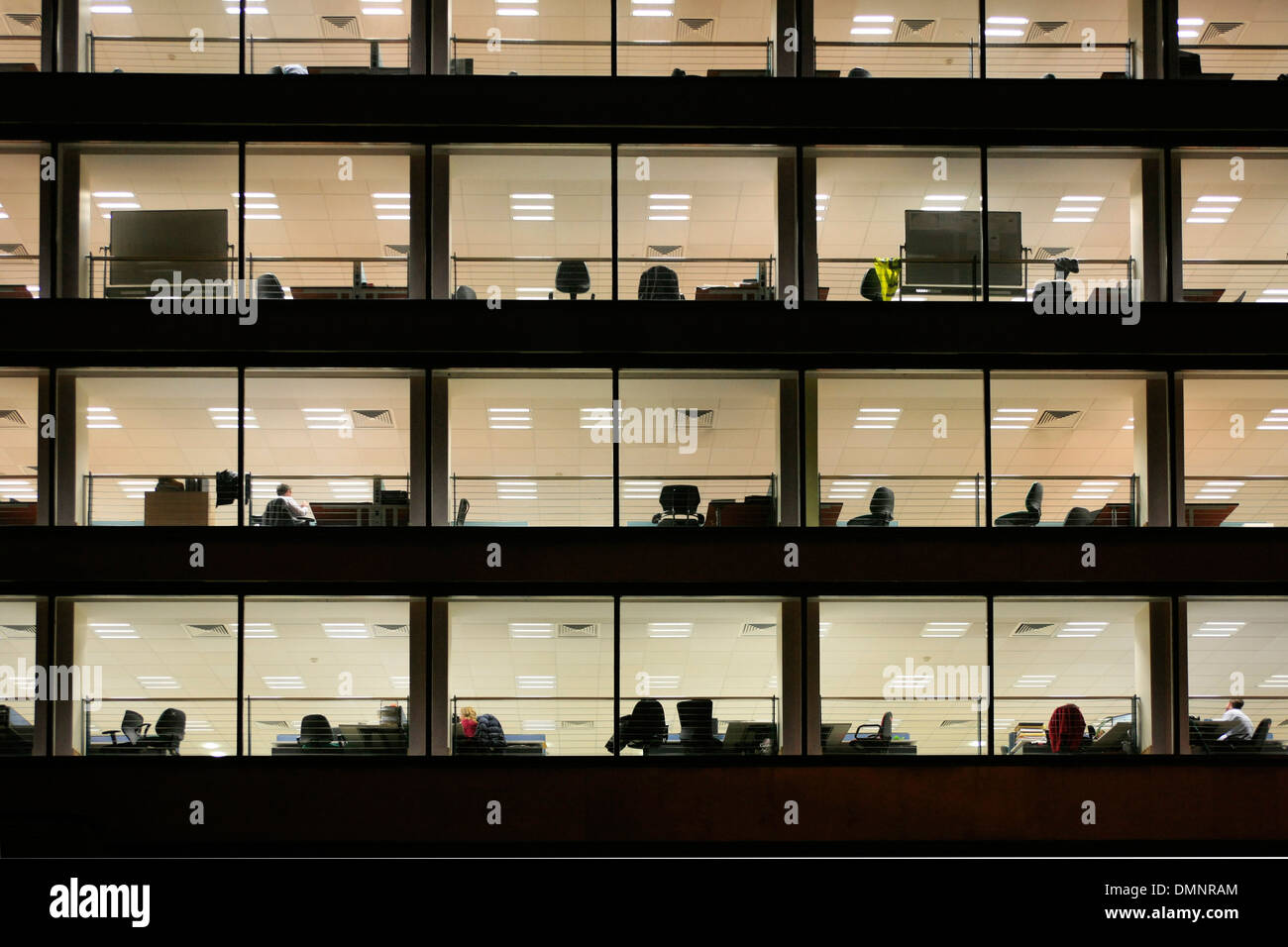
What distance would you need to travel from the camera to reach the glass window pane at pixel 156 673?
14.7 meters

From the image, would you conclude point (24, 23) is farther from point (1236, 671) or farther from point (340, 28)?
point (1236, 671)

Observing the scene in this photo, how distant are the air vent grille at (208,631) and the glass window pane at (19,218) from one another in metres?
5.03

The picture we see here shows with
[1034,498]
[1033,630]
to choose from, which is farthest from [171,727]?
[1033,630]

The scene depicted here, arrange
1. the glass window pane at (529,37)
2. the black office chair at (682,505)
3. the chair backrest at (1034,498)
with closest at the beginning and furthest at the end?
the black office chair at (682,505) < the chair backrest at (1034,498) < the glass window pane at (529,37)

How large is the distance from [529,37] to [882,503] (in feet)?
26.6

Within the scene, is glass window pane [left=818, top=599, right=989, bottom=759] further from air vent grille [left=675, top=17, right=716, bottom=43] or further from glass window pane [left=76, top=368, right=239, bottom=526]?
air vent grille [left=675, top=17, right=716, bottom=43]

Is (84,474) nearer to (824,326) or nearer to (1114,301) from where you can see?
(824,326)

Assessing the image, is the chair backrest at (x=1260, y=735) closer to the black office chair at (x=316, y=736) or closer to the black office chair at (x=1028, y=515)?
the black office chair at (x=1028, y=515)

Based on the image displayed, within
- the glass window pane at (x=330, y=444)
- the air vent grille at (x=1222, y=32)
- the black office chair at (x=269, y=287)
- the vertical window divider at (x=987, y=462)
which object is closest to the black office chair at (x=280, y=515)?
the glass window pane at (x=330, y=444)

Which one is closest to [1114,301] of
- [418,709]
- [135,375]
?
[418,709]

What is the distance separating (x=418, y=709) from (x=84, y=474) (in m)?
4.89

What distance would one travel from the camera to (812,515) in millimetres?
15133

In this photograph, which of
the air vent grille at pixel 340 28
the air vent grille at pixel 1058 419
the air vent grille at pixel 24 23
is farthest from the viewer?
the air vent grille at pixel 1058 419
